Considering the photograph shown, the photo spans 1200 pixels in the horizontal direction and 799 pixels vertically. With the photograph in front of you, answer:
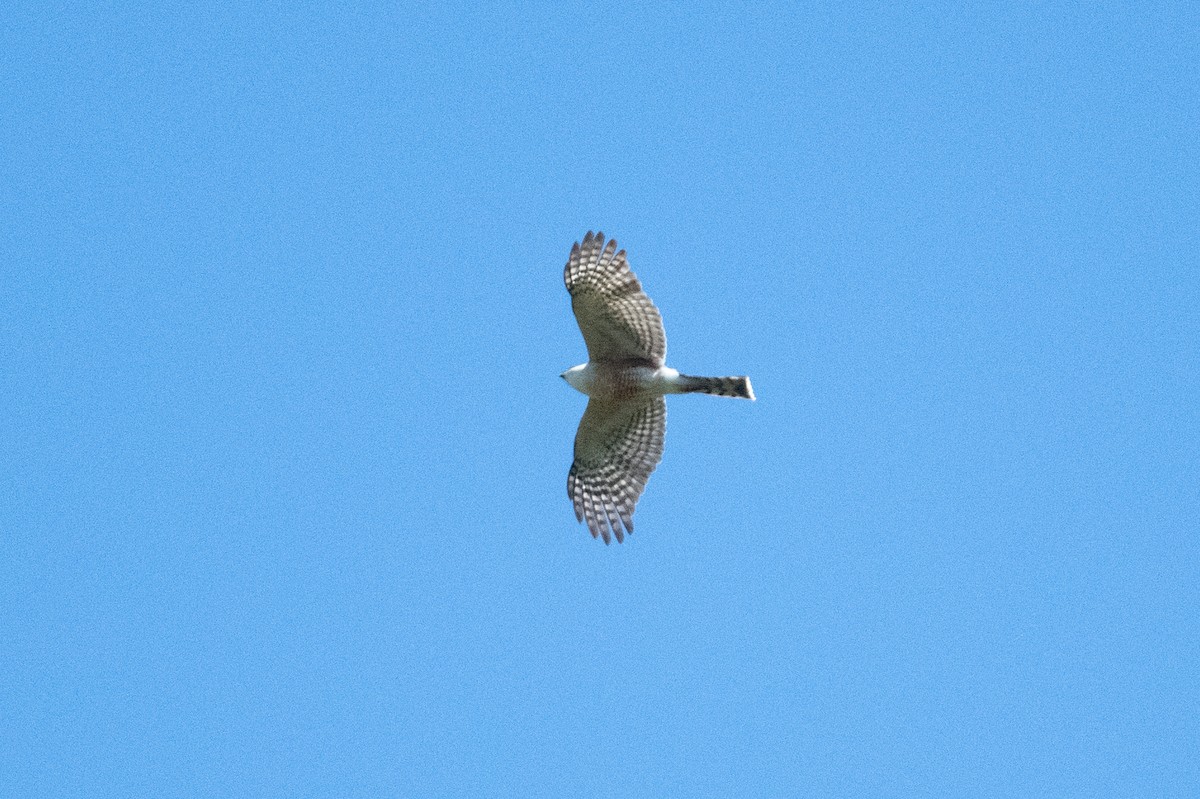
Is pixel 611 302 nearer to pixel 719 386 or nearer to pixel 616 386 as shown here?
pixel 616 386

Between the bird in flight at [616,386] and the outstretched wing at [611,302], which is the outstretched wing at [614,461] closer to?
the bird in flight at [616,386]

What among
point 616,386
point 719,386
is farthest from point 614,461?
point 719,386

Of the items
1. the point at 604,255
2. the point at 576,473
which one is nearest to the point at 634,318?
the point at 604,255

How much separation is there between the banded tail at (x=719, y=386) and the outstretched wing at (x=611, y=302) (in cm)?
40

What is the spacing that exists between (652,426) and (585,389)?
0.86m

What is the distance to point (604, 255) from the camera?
1518cm

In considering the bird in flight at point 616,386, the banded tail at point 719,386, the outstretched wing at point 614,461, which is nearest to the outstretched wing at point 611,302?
the bird in flight at point 616,386

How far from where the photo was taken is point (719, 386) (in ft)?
49.8

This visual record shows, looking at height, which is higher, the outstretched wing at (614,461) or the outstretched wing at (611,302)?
the outstretched wing at (611,302)

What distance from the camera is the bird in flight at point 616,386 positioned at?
1520 cm

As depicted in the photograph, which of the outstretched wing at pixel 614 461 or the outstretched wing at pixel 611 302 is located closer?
the outstretched wing at pixel 611 302

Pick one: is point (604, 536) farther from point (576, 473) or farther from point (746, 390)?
point (746, 390)

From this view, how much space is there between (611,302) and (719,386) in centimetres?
125

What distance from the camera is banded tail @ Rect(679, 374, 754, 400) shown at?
15070 mm
